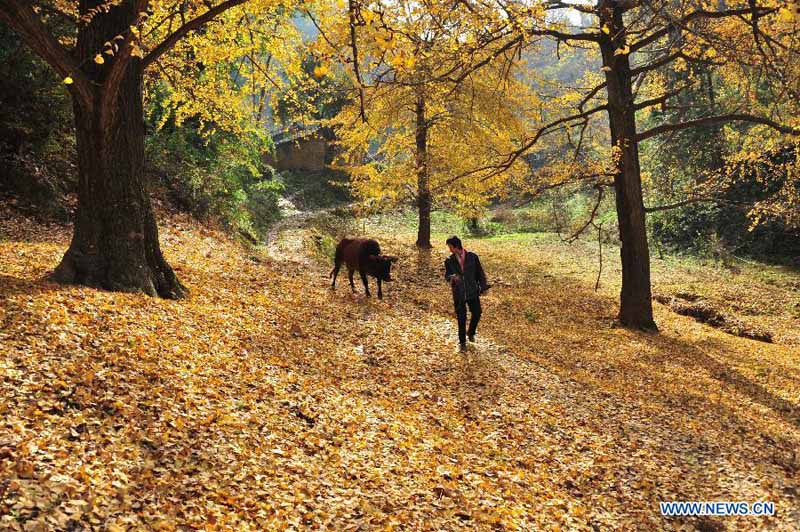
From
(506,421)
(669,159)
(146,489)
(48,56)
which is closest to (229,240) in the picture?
(48,56)

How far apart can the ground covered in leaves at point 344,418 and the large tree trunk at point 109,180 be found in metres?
0.49

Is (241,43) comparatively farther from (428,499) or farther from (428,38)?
(428,499)

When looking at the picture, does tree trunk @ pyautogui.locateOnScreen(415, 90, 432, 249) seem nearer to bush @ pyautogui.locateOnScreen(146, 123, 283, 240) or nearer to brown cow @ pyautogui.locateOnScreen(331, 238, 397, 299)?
brown cow @ pyautogui.locateOnScreen(331, 238, 397, 299)

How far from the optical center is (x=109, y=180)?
22.2ft

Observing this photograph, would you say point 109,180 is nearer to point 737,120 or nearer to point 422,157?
point 422,157

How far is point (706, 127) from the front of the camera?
2159 cm

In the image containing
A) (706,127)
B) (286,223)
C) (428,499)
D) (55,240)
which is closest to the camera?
(428,499)

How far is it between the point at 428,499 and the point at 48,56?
6292 mm

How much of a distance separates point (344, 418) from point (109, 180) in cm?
461

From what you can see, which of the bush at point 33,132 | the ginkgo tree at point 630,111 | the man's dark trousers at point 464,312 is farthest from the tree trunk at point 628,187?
the bush at point 33,132

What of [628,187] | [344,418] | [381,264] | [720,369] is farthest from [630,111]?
[344,418]

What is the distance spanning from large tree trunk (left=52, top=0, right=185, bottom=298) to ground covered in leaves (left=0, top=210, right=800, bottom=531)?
1.60 feet

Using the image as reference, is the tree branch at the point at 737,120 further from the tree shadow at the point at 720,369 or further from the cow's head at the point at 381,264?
the cow's head at the point at 381,264

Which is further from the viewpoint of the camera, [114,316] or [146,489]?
[114,316]
